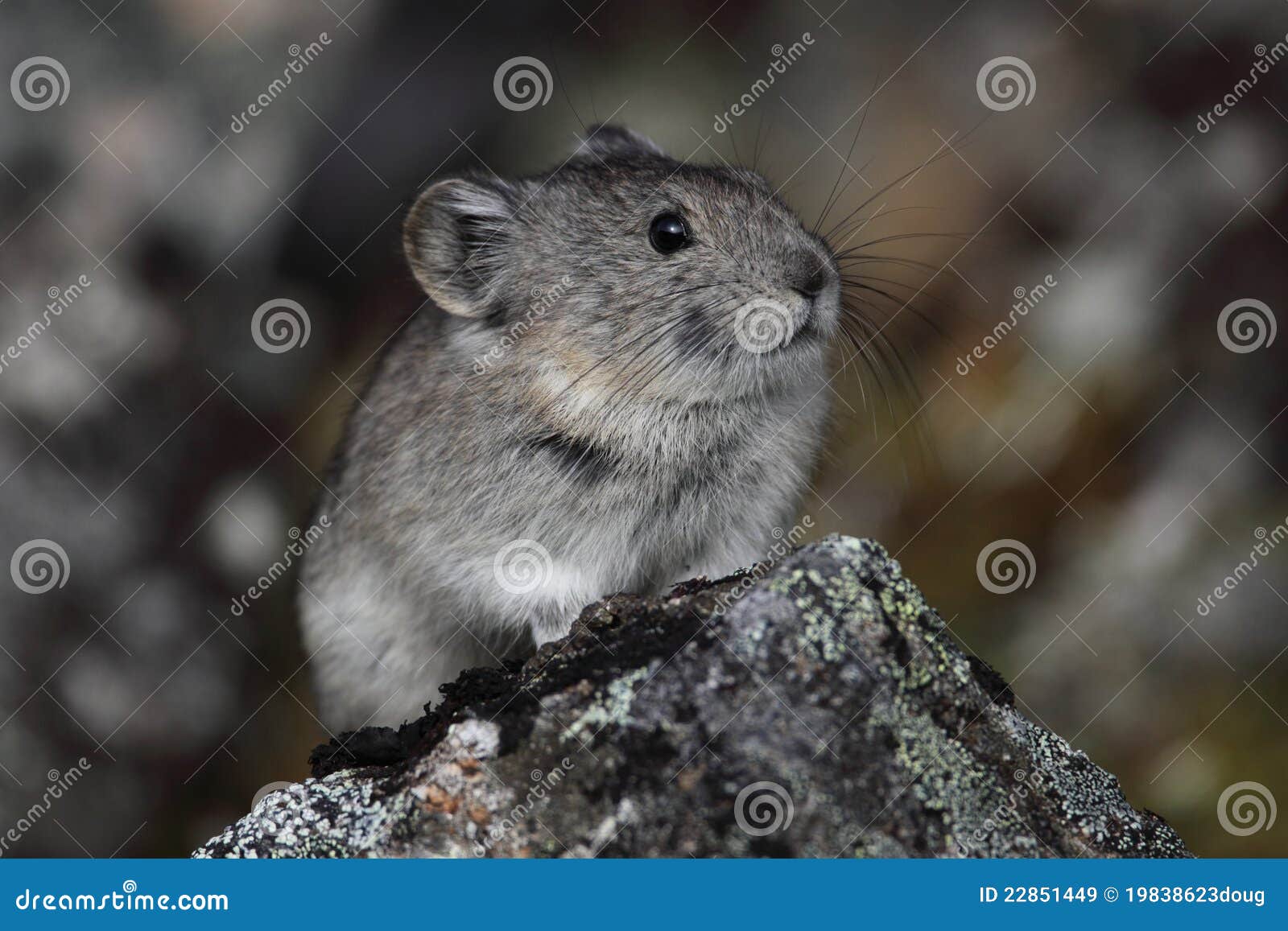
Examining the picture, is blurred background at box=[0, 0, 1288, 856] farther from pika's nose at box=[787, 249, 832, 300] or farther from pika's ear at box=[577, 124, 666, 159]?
pika's nose at box=[787, 249, 832, 300]

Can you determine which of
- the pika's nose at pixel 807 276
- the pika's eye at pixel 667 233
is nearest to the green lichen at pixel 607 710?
the pika's nose at pixel 807 276

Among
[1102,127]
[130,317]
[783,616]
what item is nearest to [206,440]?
[130,317]

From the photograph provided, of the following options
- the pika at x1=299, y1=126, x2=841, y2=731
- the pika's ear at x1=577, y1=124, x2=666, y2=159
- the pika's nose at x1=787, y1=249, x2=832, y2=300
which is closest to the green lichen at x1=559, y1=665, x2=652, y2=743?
the pika at x1=299, y1=126, x2=841, y2=731

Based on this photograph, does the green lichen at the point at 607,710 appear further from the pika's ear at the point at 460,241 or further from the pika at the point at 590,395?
the pika's ear at the point at 460,241

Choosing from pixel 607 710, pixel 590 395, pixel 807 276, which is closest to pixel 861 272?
pixel 807 276

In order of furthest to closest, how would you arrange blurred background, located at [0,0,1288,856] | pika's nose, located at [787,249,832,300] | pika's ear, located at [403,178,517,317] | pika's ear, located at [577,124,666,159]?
blurred background, located at [0,0,1288,856]
pika's ear, located at [577,124,666,159]
pika's ear, located at [403,178,517,317]
pika's nose, located at [787,249,832,300]

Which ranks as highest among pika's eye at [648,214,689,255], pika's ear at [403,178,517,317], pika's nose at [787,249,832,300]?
pika's nose at [787,249,832,300]

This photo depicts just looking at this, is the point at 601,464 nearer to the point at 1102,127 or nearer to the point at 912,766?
the point at 912,766

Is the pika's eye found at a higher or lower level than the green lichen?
higher
